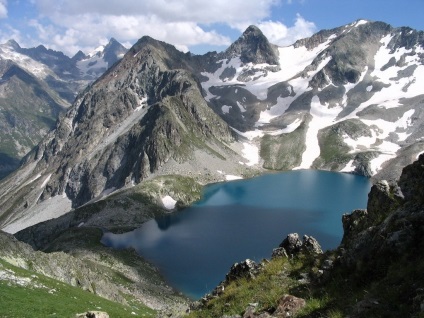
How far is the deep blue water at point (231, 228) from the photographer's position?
8975 centimetres

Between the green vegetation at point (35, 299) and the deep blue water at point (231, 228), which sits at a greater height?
the deep blue water at point (231, 228)

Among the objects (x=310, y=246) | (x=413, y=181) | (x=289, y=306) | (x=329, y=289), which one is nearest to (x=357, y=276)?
(x=329, y=289)

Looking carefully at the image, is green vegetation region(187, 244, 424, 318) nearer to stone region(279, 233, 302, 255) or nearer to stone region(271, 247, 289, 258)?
stone region(271, 247, 289, 258)

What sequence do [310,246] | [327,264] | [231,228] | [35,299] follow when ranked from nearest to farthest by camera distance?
[327,264] < [310,246] < [35,299] < [231,228]

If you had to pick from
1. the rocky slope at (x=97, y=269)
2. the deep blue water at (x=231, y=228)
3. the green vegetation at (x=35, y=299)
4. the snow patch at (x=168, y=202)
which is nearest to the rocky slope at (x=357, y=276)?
the rocky slope at (x=97, y=269)

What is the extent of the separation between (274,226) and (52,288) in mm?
90403

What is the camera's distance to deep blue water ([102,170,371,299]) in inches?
3533

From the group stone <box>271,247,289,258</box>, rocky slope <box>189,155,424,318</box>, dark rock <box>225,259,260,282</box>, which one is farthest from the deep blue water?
rocky slope <box>189,155,424,318</box>

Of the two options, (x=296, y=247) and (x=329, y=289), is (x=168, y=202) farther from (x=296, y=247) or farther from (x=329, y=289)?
(x=329, y=289)

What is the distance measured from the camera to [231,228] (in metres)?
118

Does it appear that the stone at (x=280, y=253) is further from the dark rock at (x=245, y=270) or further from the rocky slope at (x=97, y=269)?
the rocky slope at (x=97, y=269)

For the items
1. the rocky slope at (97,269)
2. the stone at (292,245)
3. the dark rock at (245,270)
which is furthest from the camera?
the rocky slope at (97,269)

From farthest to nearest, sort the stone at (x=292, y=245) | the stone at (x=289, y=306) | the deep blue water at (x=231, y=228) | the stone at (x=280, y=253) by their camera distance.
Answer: the deep blue water at (x=231, y=228), the stone at (x=292, y=245), the stone at (x=280, y=253), the stone at (x=289, y=306)

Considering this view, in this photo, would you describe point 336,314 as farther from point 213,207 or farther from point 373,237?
point 213,207
